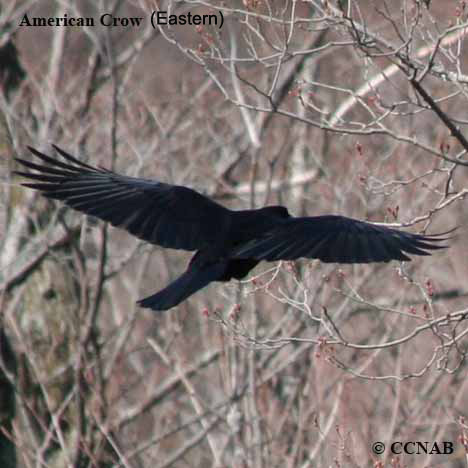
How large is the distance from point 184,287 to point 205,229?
0.47 meters

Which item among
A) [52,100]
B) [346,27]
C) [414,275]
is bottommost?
[414,275]

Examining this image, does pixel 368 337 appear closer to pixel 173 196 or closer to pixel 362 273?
pixel 362 273

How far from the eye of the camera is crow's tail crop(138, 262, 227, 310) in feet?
16.5

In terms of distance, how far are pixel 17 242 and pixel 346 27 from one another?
4101 mm

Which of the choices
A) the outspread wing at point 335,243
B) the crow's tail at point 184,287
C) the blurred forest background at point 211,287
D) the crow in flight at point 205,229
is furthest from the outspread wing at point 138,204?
the blurred forest background at point 211,287

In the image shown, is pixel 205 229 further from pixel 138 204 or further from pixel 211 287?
pixel 211 287

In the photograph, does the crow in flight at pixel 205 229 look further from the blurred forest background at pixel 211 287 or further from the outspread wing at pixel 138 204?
the blurred forest background at pixel 211 287

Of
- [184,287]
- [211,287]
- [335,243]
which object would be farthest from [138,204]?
[211,287]

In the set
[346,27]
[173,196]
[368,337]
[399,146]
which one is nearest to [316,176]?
[399,146]

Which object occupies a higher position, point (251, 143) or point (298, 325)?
point (251, 143)

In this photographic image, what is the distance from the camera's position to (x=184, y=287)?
512 cm

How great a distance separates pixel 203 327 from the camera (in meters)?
8.94

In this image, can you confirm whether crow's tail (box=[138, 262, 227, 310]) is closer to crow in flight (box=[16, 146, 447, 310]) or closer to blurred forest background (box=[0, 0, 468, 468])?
crow in flight (box=[16, 146, 447, 310])

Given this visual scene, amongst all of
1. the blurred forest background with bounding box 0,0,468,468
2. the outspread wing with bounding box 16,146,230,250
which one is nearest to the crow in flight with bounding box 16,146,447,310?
the outspread wing with bounding box 16,146,230,250
